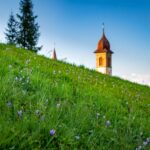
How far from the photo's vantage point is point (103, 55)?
312 ft

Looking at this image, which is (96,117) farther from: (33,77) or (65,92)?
(33,77)

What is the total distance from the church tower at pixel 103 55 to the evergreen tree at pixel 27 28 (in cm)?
4031

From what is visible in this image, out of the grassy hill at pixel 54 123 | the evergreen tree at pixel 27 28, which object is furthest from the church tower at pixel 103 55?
the grassy hill at pixel 54 123

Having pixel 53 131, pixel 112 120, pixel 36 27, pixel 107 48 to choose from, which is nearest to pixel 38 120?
pixel 53 131

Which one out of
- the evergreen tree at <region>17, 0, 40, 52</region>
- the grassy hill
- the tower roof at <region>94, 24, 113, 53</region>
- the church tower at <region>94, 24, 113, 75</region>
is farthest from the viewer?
the tower roof at <region>94, 24, 113, 53</region>

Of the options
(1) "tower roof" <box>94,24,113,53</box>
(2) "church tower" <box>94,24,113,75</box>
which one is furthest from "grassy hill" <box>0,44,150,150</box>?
(1) "tower roof" <box>94,24,113,53</box>

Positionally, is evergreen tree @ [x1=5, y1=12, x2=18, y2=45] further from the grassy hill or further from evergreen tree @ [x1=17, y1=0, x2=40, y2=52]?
the grassy hill

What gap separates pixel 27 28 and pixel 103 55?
43.0 metres

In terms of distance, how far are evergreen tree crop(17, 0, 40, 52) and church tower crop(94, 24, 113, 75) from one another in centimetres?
4031

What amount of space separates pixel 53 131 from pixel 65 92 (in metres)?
2.33

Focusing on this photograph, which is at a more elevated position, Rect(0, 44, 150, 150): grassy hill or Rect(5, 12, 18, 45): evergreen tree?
Rect(5, 12, 18, 45): evergreen tree

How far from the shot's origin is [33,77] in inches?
241

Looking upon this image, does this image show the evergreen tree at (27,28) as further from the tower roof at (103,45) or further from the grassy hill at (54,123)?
the grassy hill at (54,123)

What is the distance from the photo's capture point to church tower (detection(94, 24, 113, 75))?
94.3 meters
